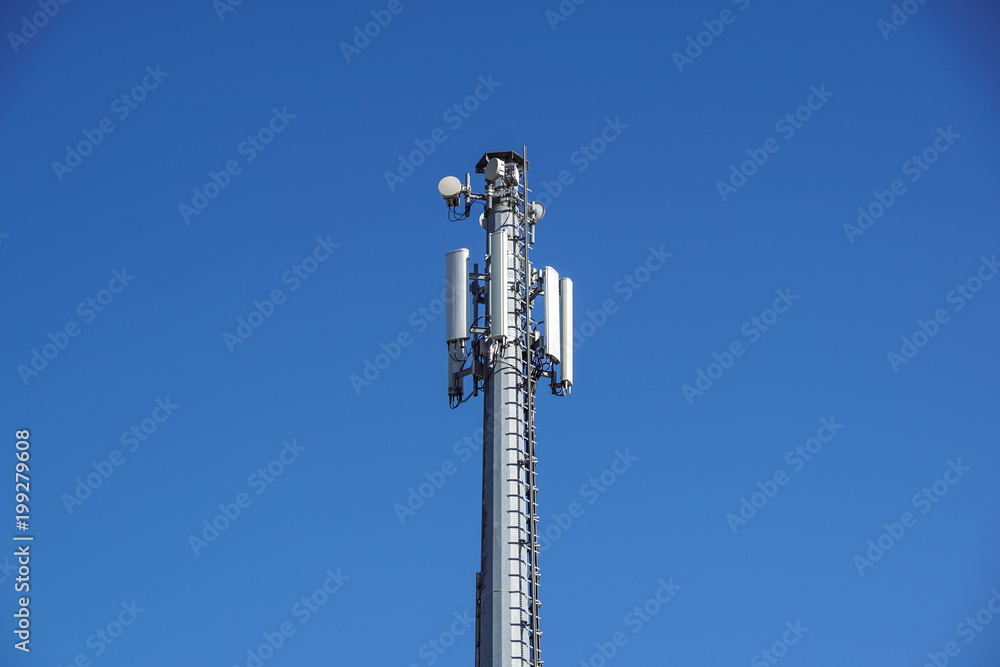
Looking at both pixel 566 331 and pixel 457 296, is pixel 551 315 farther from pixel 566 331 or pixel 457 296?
pixel 457 296

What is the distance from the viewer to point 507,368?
5153cm

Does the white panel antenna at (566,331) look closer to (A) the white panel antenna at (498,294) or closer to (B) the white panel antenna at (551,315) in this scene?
(B) the white panel antenna at (551,315)

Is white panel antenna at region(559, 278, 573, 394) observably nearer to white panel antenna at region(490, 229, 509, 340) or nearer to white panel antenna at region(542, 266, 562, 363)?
white panel antenna at region(542, 266, 562, 363)

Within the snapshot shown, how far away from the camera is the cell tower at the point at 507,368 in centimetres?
4872

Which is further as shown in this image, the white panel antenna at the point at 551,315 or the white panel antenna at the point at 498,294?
the white panel antenna at the point at 551,315

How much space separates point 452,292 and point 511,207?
3794 millimetres

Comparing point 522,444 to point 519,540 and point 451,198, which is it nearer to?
point 519,540

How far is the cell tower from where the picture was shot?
48.7m

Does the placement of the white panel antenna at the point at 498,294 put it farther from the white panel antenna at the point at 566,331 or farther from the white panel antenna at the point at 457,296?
the white panel antenna at the point at 566,331

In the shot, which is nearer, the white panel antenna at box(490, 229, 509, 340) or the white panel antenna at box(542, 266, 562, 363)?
the white panel antenna at box(490, 229, 509, 340)

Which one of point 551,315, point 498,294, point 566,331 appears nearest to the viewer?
point 498,294

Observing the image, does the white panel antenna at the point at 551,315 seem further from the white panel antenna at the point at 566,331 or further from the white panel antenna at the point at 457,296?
the white panel antenna at the point at 457,296

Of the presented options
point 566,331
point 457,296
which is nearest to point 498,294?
point 457,296

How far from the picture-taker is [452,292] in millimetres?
51875
